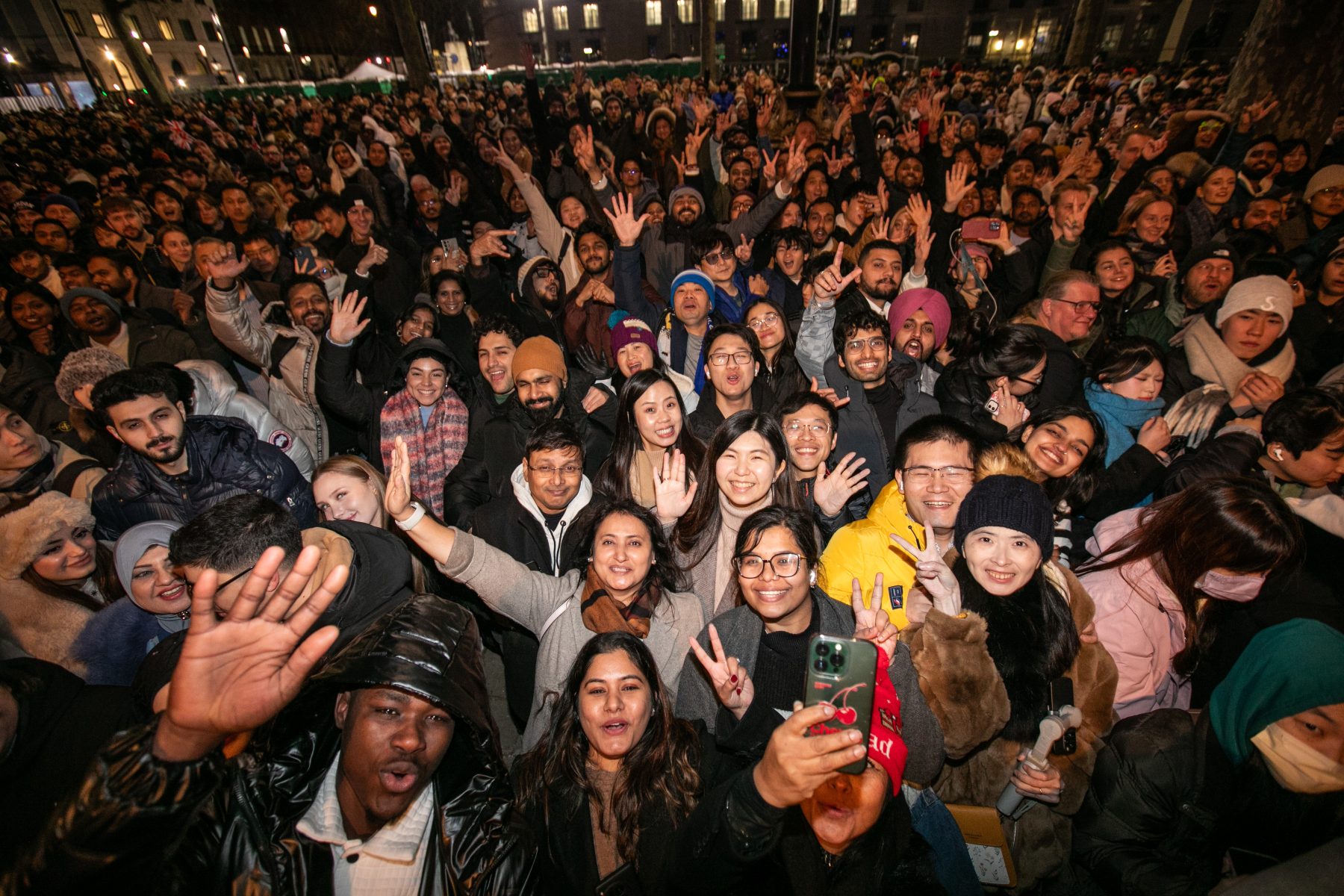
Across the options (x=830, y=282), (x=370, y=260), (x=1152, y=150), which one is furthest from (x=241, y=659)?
(x=1152, y=150)

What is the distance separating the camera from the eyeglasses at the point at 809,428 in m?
3.06

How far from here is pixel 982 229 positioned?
5703 millimetres

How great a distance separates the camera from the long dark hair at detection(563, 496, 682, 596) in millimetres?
2486

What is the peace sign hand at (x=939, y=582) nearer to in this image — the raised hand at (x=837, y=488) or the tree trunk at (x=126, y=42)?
the raised hand at (x=837, y=488)

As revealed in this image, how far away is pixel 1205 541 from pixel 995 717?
121 cm

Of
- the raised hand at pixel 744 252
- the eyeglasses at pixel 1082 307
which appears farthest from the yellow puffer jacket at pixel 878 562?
the raised hand at pixel 744 252

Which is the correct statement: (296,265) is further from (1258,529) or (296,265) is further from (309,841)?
(1258,529)

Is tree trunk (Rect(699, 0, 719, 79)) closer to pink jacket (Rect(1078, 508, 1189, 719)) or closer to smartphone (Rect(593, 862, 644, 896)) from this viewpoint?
pink jacket (Rect(1078, 508, 1189, 719))

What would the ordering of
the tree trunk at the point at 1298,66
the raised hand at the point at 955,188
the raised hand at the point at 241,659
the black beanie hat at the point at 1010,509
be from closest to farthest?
the raised hand at the point at 241,659, the black beanie hat at the point at 1010,509, the raised hand at the point at 955,188, the tree trunk at the point at 1298,66

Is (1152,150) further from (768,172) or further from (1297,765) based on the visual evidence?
(1297,765)

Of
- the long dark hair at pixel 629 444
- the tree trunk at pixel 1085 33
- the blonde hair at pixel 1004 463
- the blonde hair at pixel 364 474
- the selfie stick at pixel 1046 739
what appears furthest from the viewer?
the tree trunk at pixel 1085 33

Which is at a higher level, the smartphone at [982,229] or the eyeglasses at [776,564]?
the smartphone at [982,229]

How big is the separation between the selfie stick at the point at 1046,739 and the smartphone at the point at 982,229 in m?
5.08

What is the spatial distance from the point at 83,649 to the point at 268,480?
101 cm
